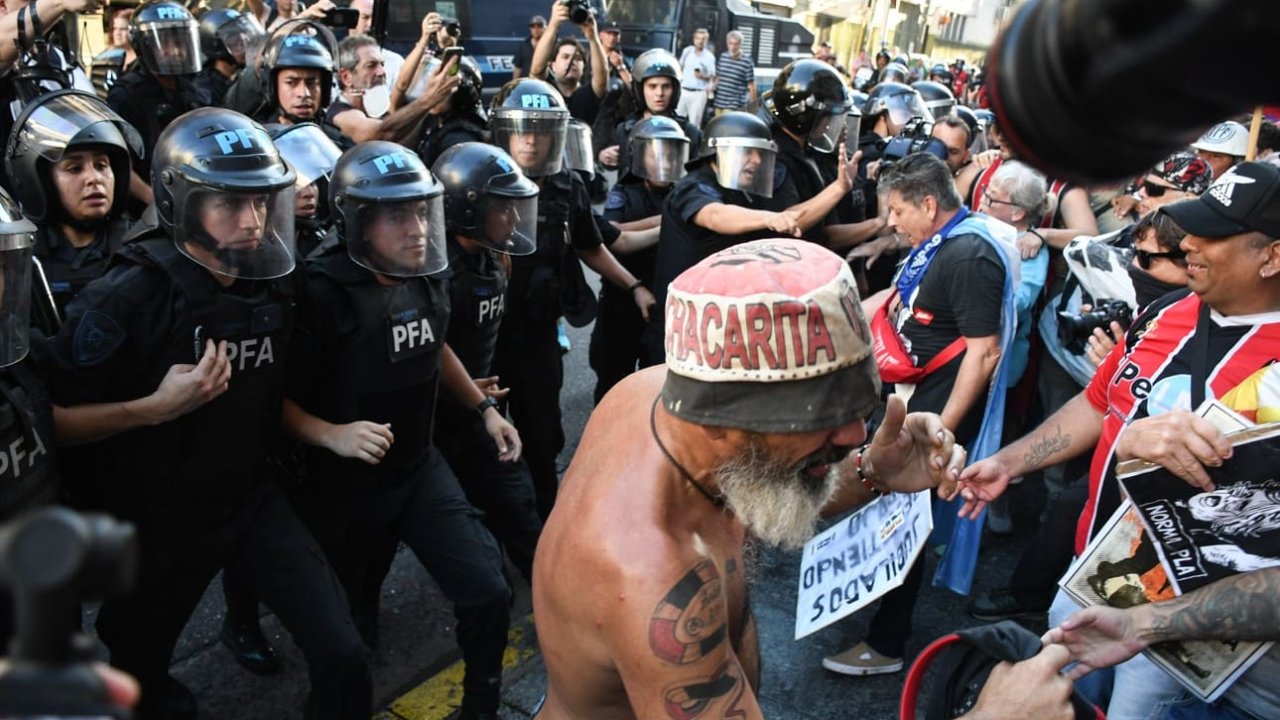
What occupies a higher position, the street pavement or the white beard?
the white beard

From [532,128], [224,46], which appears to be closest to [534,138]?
[532,128]

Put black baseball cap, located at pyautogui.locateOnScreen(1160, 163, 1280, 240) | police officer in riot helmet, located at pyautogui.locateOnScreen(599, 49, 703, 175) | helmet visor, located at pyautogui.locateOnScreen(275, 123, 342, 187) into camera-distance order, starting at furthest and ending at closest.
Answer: police officer in riot helmet, located at pyautogui.locateOnScreen(599, 49, 703, 175) → helmet visor, located at pyautogui.locateOnScreen(275, 123, 342, 187) → black baseball cap, located at pyautogui.locateOnScreen(1160, 163, 1280, 240)

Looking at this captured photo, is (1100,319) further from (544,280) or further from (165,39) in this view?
(165,39)

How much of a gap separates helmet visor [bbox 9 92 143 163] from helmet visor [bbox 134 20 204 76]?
2758 millimetres


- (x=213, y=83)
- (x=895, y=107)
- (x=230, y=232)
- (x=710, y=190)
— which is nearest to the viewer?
(x=230, y=232)

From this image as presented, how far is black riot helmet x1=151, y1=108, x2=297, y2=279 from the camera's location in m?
3.04

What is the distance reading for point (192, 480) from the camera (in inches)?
119

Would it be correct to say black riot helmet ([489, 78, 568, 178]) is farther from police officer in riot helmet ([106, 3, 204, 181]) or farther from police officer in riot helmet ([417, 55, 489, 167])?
police officer in riot helmet ([106, 3, 204, 181])

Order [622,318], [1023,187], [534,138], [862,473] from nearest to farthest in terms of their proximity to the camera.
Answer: [862,473], [1023,187], [534,138], [622,318]

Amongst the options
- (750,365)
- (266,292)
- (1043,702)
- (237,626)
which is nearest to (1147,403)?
(1043,702)

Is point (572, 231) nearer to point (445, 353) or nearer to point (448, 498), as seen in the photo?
point (445, 353)

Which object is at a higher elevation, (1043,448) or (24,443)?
(24,443)

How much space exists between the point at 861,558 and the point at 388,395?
1.81m

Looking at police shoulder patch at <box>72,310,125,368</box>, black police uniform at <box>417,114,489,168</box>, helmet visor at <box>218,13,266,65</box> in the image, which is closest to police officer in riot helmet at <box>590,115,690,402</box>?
black police uniform at <box>417,114,489,168</box>
